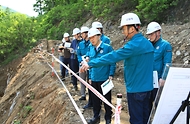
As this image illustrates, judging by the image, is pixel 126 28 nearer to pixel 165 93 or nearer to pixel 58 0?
pixel 165 93

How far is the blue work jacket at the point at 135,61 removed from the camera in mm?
3459

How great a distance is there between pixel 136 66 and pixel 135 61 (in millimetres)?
79

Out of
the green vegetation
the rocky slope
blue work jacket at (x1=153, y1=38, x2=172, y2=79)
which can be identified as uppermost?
the green vegetation

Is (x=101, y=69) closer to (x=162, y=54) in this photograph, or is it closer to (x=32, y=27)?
(x=162, y=54)

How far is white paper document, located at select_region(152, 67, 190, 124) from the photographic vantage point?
111 inches

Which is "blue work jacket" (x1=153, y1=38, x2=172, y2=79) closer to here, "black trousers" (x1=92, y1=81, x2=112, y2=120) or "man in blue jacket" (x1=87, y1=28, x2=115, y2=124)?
"man in blue jacket" (x1=87, y1=28, x2=115, y2=124)

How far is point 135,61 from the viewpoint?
3.57m

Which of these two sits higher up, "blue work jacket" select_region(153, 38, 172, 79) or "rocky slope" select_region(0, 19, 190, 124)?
"blue work jacket" select_region(153, 38, 172, 79)

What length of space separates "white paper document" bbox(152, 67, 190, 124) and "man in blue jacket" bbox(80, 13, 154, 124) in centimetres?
71

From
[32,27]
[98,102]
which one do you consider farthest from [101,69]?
[32,27]

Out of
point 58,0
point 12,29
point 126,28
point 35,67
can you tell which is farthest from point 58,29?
point 126,28

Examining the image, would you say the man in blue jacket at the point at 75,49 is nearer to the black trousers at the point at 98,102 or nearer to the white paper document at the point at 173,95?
the black trousers at the point at 98,102

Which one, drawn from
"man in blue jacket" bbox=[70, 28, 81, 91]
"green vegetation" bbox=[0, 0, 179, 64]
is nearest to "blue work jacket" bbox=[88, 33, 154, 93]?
"man in blue jacket" bbox=[70, 28, 81, 91]

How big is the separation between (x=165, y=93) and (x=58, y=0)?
40.6 m
